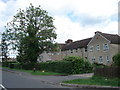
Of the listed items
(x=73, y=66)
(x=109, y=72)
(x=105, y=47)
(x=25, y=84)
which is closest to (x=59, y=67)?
(x=73, y=66)

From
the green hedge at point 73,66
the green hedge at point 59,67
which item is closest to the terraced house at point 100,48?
the green hedge at point 59,67

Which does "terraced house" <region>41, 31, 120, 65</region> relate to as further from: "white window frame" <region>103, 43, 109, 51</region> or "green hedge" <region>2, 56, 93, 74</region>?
"green hedge" <region>2, 56, 93, 74</region>

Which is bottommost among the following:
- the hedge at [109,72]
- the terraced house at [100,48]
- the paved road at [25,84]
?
the paved road at [25,84]

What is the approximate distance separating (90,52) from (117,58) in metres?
33.8

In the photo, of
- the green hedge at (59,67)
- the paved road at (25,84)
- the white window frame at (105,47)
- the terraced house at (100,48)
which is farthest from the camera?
the white window frame at (105,47)

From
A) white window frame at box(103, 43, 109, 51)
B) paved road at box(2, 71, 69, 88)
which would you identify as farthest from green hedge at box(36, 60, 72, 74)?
white window frame at box(103, 43, 109, 51)

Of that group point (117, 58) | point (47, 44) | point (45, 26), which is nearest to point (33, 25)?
point (45, 26)

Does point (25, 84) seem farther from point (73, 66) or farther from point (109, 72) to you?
point (73, 66)

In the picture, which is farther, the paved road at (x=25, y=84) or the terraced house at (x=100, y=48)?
the terraced house at (x=100, y=48)

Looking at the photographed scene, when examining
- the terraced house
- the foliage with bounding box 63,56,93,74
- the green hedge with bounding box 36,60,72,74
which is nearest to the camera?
the foliage with bounding box 63,56,93,74

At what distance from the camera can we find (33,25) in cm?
4134

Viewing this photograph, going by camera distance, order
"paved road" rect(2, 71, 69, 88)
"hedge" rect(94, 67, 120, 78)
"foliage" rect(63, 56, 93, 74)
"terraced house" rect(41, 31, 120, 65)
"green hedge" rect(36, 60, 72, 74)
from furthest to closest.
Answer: "terraced house" rect(41, 31, 120, 65), "green hedge" rect(36, 60, 72, 74), "foliage" rect(63, 56, 93, 74), "hedge" rect(94, 67, 120, 78), "paved road" rect(2, 71, 69, 88)

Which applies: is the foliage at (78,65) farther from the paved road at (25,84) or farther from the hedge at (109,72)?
the paved road at (25,84)

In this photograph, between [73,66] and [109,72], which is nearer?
[109,72]
